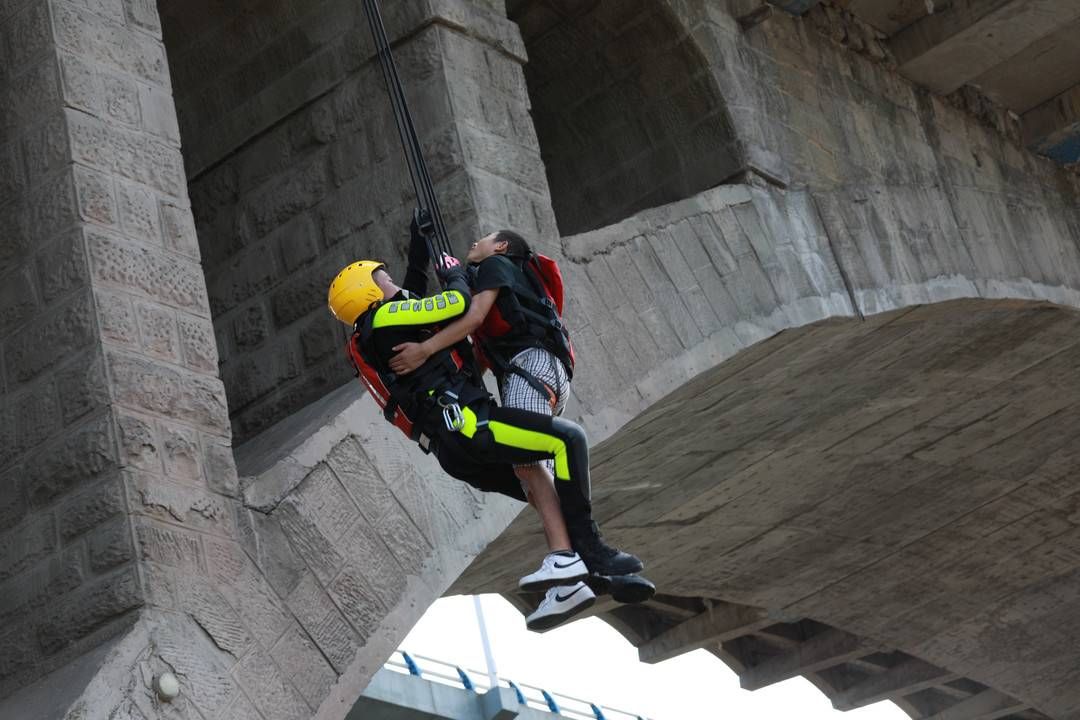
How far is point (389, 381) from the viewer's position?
7484 millimetres

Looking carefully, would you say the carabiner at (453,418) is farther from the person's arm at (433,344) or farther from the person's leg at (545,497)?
the person's leg at (545,497)

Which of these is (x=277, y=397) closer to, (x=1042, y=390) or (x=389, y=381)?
(x=389, y=381)

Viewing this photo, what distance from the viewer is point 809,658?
59.1 feet

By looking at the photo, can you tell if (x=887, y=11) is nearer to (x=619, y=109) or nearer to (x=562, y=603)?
(x=619, y=109)

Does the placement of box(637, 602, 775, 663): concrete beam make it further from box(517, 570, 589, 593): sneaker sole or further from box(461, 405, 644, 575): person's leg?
box(517, 570, 589, 593): sneaker sole

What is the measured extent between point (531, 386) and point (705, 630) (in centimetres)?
995

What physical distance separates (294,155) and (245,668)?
3543 mm

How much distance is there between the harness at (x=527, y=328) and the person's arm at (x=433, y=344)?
18 centimetres

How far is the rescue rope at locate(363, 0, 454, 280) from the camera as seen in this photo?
8250 mm

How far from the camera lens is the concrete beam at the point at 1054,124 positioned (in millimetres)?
14320

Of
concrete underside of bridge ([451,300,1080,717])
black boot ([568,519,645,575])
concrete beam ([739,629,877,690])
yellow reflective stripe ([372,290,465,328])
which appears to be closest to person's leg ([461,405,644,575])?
black boot ([568,519,645,575])

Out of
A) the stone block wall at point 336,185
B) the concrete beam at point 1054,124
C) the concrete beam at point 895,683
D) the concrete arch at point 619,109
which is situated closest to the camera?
the stone block wall at point 336,185

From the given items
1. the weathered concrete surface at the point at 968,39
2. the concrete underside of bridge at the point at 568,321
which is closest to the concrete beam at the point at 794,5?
the weathered concrete surface at the point at 968,39

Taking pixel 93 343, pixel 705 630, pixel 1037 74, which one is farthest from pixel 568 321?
pixel 705 630
